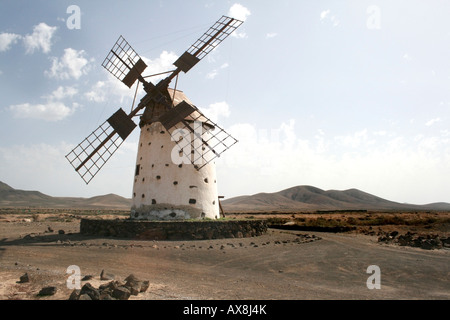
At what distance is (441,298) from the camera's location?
5.79 metres

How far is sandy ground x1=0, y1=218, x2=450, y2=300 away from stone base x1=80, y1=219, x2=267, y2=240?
774mm

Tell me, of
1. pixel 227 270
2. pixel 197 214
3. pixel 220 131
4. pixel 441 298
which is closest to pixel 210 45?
pixel 220 131

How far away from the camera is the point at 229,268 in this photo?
28.6ft

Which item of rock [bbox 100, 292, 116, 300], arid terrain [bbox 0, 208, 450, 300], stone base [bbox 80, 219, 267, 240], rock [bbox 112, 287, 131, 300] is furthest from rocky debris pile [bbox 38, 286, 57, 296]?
stone base [bbox 80, 219, 267, 240]

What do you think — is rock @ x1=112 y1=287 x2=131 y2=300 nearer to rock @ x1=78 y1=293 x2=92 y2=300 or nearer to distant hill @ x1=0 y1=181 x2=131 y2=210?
rock @ x1=78 y1=293 x2=92 y2=300

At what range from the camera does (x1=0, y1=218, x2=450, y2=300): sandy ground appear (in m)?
5.94

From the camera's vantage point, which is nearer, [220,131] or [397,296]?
[397,296]

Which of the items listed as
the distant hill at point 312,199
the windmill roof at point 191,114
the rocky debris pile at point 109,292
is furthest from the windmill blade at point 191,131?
the distant hill at point 312,199

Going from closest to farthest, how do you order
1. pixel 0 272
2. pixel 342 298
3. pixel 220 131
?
pixel 342 298 → pixel 0 272 → pixel 220 131

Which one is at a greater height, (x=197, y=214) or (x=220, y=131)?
(x=220, y=131)

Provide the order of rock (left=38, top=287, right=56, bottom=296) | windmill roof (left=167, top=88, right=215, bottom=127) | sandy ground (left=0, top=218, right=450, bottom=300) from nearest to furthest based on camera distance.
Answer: rock (left=38, top=287, right=56, bottom=296) → sandy ground (left=0, top=218, right=450, bottom=300) → windmill roof (left=167, top=88, right=215, bottom=127)

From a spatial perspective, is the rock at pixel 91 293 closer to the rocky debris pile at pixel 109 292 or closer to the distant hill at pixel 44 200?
the rocky debris pile at pixel 109 292

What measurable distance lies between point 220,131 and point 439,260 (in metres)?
12.4
